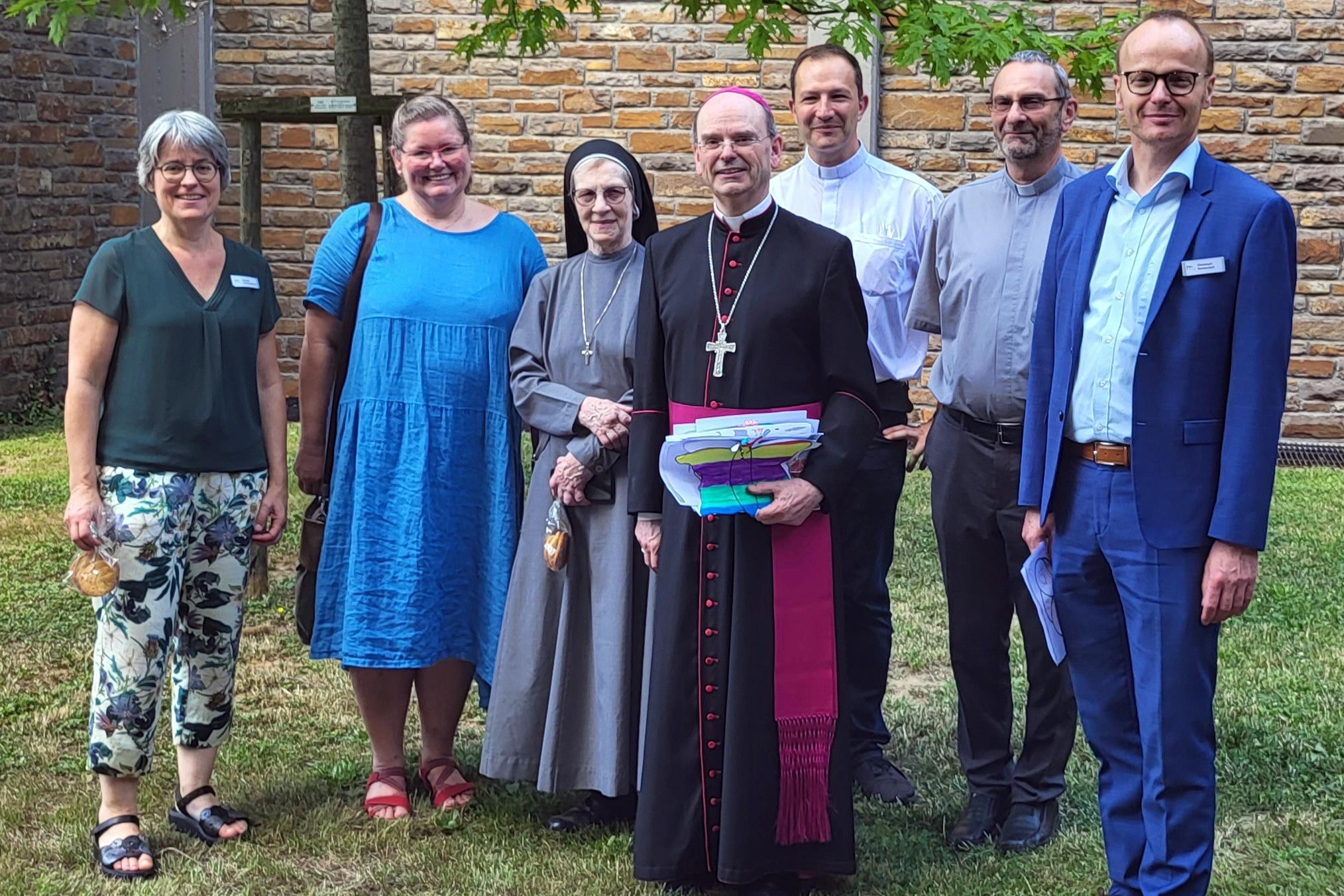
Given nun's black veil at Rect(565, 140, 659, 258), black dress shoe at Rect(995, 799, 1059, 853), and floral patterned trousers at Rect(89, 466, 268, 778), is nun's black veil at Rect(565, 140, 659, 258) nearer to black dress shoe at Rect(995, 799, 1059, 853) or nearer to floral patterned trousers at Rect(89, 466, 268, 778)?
floral patterned trousers at Rect(89, 466, 268, 778)

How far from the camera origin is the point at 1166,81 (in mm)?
3225

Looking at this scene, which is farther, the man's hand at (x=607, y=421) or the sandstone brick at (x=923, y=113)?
the sandstone brick at (x=923, y=113)

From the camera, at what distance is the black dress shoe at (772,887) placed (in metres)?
3.85

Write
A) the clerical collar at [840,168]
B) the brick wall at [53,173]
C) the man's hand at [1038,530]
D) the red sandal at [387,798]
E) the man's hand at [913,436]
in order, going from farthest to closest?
the brick wall at [53,173] → the clerical collar at [840,168] → the man's hand at [913,436] → the red sandal at [387,798] → the man's hand at [1038,530]

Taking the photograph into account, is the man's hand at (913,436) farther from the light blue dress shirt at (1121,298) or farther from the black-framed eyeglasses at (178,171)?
the black-framed eyeglasses at (178,171)

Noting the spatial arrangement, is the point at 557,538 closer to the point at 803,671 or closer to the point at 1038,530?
the point at 803,671

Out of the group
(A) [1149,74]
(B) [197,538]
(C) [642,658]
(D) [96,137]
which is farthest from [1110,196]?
(D) [96,137]

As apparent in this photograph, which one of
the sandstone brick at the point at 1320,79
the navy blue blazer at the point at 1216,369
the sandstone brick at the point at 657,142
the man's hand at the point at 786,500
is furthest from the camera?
the sandstone brick at the point at 657,142

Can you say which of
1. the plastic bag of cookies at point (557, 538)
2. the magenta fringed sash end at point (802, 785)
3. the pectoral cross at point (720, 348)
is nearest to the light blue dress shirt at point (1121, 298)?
the pectoral cross at point (720, 348)

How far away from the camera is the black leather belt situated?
4.13 metres

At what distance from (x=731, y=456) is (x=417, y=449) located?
3.53 ft

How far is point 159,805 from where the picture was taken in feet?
14.8

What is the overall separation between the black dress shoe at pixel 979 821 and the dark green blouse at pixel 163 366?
7.60 ft

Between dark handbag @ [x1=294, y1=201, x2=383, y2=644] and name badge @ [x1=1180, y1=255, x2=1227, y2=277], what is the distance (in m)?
2.33
